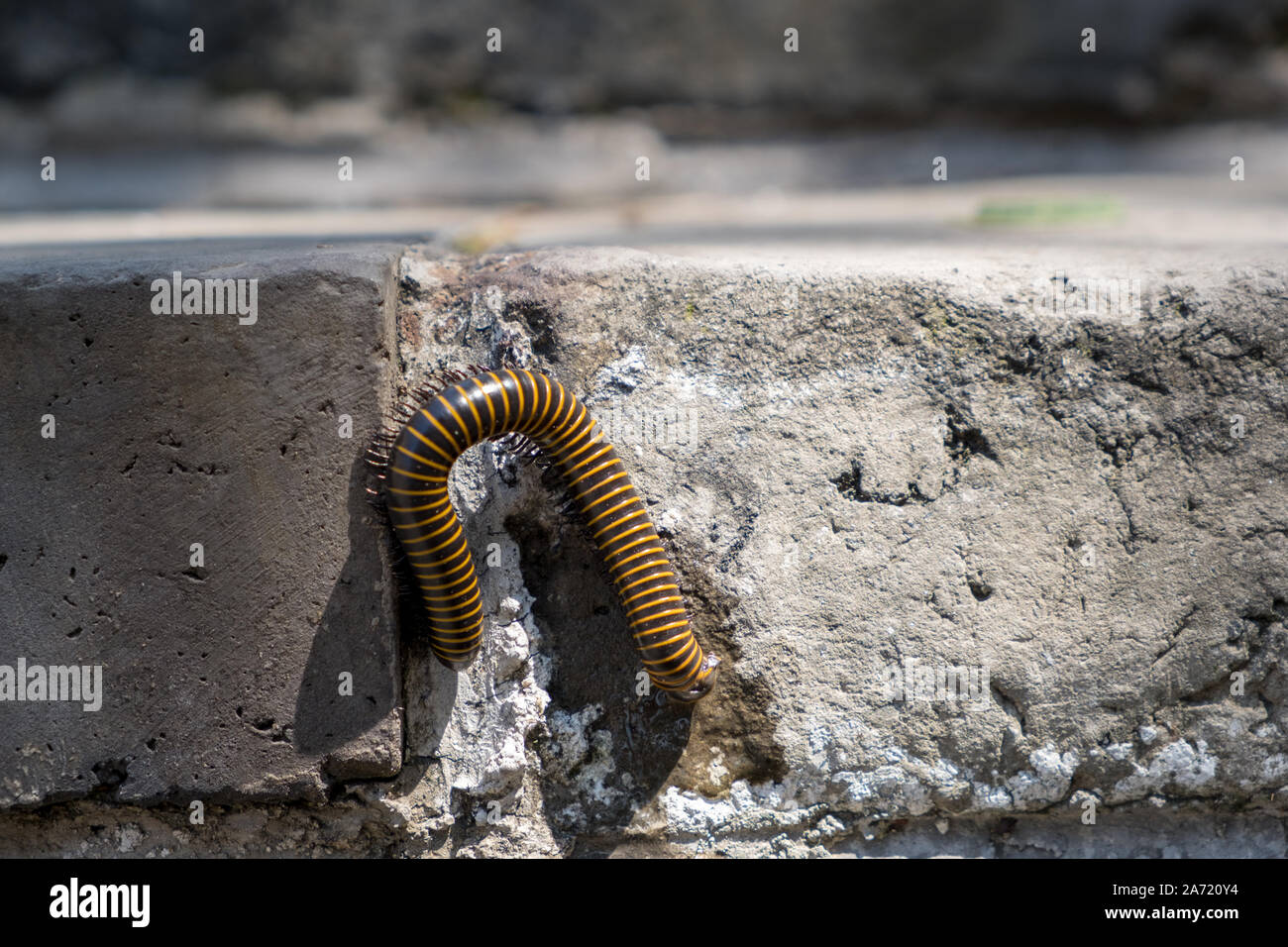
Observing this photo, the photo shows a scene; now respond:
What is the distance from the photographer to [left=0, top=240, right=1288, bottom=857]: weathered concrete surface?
2127 mm

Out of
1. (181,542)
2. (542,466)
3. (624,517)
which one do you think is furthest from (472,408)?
(181,542)

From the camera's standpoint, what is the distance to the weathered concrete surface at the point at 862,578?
2.13 m

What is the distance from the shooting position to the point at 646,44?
2.92m

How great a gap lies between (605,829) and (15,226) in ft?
10.5

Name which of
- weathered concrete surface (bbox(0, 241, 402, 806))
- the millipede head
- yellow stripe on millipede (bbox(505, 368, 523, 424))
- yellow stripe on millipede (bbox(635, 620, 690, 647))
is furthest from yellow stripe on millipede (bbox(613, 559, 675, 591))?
weathered concrete surface (bbox(0, 241, 402, 806))

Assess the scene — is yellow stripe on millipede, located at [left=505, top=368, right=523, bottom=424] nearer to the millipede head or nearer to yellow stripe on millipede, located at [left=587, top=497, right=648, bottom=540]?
yellow stripe on millipede, located at [left=587, top=497, right=648, bottom=540]

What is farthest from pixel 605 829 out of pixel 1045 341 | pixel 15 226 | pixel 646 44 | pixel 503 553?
pixel 15 226

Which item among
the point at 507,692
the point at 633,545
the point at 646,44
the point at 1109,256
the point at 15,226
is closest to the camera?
the point at 633,545

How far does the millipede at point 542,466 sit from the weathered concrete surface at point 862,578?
14 centimetres

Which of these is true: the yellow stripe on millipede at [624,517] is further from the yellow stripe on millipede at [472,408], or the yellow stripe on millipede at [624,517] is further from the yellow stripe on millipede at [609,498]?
the yellow stripe on millipede at [472,408]

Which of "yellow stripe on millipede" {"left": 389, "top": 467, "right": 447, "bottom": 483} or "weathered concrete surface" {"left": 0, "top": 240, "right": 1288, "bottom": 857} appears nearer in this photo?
"yellow stripe on millipede" {"left": 389, "top": 467, "right": 447, "bottom": 483}

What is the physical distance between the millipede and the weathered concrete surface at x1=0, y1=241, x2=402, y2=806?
21 cm

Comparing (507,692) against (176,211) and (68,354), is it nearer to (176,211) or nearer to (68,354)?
(68,354)

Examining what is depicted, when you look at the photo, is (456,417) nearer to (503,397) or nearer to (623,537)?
(503,397)
